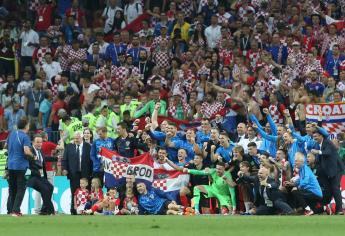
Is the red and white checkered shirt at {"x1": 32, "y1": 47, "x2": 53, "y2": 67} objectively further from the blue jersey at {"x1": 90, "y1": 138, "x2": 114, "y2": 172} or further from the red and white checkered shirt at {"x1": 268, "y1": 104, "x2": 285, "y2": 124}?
the red and white checkered shirt at {"x1": 268, "y1": 104, "x2": 285, "y2": 124}

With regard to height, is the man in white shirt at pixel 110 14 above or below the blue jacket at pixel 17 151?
above

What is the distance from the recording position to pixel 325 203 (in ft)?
85.3

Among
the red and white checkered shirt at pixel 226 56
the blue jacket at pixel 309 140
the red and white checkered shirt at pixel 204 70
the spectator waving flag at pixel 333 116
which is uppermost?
the red and white checkered shirt at pixel 226 56

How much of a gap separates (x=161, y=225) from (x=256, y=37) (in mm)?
12298

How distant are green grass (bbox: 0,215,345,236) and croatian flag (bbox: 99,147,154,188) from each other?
99.5 inches

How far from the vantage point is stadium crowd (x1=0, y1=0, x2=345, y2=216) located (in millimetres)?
26375

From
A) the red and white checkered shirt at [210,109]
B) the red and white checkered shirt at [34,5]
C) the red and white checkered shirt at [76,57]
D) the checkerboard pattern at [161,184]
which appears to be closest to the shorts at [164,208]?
the checkerboard pattern at [161,184]

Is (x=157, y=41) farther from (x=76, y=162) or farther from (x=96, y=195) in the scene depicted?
(x=96, y=195)

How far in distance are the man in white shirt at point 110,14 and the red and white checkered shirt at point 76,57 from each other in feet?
6.98

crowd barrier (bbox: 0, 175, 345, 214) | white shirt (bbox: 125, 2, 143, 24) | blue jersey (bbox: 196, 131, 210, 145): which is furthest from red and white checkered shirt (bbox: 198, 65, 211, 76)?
crowd barrier (bbox: 0, 175, 345, 214)

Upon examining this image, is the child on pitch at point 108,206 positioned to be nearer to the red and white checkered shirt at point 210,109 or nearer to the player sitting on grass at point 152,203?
the player sitting on grass at point 152,203

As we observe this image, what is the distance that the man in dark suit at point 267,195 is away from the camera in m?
25.8

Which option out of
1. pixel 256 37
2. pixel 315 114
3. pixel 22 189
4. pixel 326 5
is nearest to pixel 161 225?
pixel 22 189

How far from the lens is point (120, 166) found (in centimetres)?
2803
